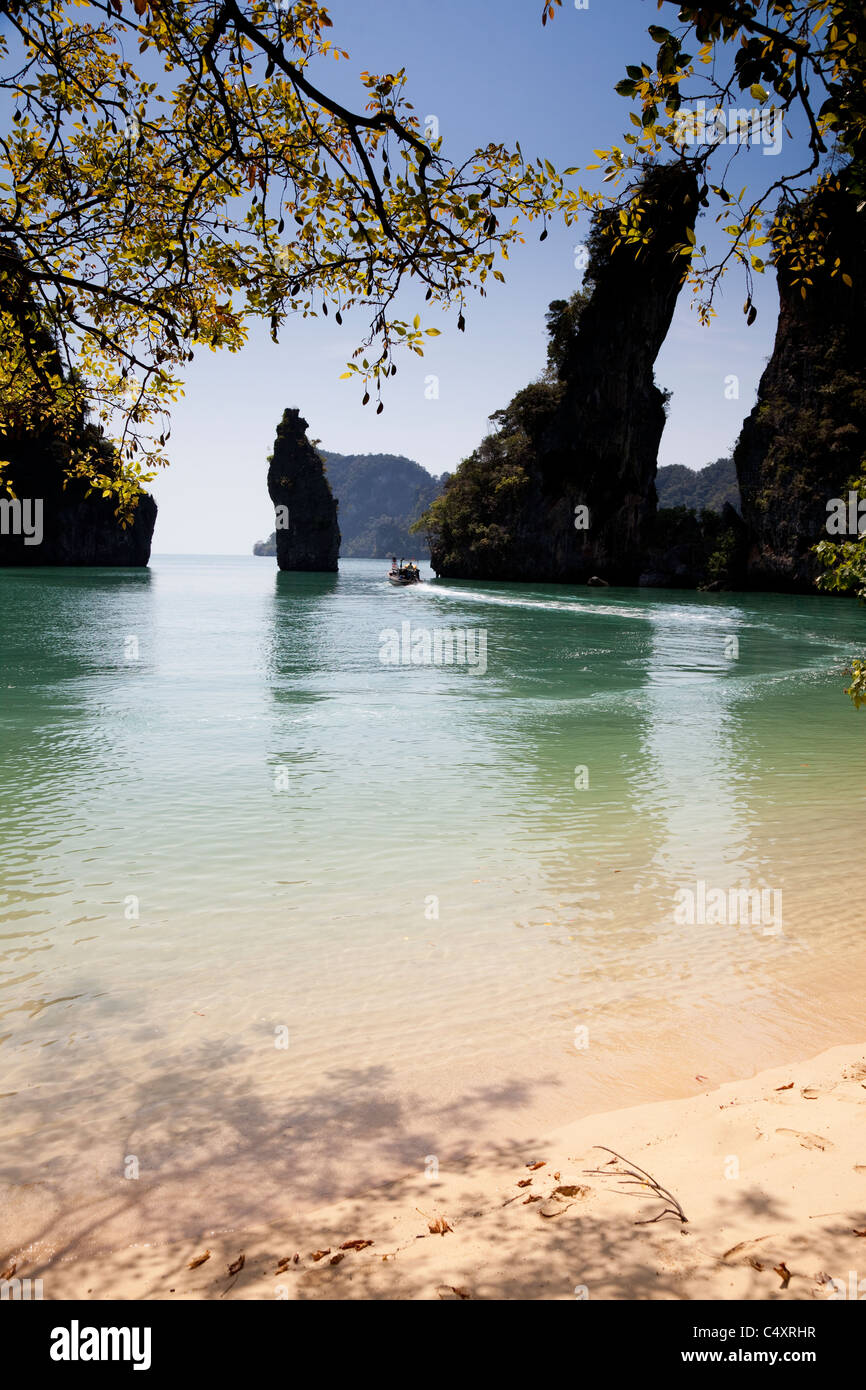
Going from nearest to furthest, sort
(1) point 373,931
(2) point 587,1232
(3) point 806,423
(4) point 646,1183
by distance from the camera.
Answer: (2) point 587,1232 → (4) point 646,1183 → (1) point 373,931 → (3) point 806,423

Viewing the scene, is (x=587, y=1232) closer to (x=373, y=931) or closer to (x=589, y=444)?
(x=373, y=931)

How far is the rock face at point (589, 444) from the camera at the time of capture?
235ft

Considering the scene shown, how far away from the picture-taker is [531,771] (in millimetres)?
12422

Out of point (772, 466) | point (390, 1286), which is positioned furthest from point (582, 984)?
point (772, 466)

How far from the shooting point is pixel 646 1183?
128 inches

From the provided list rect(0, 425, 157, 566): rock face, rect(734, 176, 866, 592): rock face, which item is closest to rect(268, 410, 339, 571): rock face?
rect(0, 425, 157, 566): rock face

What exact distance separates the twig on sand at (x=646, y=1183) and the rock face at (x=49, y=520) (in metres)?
97.2

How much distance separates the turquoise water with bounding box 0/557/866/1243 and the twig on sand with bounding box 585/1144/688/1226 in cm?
66

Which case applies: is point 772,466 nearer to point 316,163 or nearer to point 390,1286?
point 316,163

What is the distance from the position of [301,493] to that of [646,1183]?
128m

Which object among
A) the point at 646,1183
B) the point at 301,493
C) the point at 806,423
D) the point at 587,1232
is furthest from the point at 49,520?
the point at 587,1232

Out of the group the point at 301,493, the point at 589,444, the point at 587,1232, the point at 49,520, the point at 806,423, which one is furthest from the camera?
the point at 301,493

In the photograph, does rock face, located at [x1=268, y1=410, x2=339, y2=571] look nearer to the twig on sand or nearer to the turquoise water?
the turquoise water

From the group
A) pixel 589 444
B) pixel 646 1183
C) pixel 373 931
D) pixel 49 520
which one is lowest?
pixel 373 931
